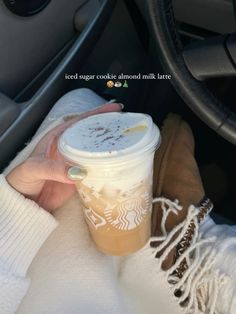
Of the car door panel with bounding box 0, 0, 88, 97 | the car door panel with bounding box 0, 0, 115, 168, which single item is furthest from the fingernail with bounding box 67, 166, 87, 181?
the car door panel with bounding box 0, 0, 88, 97

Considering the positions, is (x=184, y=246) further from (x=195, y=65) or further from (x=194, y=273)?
(x=195, y=65)

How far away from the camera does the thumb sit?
632mm

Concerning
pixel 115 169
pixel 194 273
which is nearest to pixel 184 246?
pixel 194 273

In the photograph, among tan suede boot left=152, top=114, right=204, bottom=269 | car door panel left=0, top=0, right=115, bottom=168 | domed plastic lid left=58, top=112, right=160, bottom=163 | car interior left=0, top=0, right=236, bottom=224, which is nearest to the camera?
domed plastic lid left=58, top=112, right=160, bottom=163

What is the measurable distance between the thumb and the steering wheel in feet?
0.75

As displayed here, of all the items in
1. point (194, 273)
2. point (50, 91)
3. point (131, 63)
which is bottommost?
point (194, 273)

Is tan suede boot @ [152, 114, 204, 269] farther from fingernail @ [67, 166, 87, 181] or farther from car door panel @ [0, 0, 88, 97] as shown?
car door panel @ [0, 0, 88, 97]

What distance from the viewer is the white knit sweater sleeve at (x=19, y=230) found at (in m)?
0.77

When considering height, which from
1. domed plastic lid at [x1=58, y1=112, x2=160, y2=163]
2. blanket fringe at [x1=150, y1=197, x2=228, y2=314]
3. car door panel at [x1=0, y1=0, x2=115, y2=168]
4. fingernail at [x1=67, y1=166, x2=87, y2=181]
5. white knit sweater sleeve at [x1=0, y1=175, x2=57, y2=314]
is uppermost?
domed plastic lid at [x1=58, y1=112, x2=160, y2=163]

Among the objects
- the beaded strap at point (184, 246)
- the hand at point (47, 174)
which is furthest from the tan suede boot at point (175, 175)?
the hand at point (47, 174)

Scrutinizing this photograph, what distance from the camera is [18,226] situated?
786 millimetres

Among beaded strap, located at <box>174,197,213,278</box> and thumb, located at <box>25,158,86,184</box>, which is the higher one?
thumb, located at <box>25,158,86,184</box>

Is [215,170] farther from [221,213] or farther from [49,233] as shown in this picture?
[49,233]

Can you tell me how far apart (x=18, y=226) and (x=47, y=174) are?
13cm
